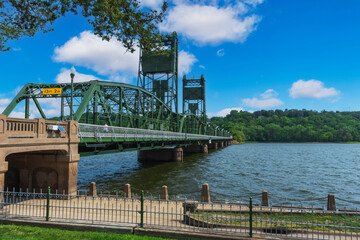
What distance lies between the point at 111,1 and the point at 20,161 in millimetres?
12905

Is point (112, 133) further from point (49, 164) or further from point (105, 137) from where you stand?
point (49, 164)

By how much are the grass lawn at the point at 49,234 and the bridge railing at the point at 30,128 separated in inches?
211

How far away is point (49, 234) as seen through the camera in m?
8.97

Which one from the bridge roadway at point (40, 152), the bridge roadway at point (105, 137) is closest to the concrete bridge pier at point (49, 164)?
the bridge roadway at point (40, 152)

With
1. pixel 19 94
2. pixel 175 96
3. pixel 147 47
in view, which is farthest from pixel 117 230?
pixel 175 96

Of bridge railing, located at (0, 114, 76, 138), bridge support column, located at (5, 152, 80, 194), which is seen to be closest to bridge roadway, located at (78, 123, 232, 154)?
bridge support column, located at (5, 152, 80, 194)

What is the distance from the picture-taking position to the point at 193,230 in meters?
9.23

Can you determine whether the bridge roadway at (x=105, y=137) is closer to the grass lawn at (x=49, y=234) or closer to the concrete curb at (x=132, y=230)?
the concrete curb at (x=132, y=230)

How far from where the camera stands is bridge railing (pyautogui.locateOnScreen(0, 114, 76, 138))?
12.9m

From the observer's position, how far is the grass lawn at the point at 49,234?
8.62m

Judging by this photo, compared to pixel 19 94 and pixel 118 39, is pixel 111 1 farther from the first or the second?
pixel 19 94

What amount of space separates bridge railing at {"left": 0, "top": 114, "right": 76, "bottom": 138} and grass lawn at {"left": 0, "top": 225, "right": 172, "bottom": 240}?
5354 mm

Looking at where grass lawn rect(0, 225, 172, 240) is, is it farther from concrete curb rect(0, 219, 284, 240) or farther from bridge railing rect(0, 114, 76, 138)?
bridge railing rect(0, 114, 76, 138)

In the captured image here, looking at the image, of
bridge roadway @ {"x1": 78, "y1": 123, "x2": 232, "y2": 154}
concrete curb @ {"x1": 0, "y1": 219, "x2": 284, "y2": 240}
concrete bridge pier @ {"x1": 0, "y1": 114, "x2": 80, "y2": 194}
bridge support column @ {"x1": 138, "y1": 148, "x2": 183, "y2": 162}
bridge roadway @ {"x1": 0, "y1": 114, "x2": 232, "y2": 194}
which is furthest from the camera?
bridge support column @ {"x1": 138, "y1": 148, "x2": 183, "y2": 162}
